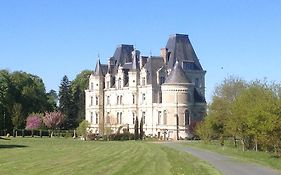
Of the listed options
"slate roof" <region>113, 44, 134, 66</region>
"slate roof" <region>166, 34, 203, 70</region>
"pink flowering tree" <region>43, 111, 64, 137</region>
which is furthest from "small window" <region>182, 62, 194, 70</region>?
"pink flowering tree" <region>43, 111, 64, 137</region>

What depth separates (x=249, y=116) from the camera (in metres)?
38.5

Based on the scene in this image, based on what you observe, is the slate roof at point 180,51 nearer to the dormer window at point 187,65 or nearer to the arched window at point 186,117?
the dormer window at point 187,65

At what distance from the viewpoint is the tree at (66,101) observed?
117938 mm

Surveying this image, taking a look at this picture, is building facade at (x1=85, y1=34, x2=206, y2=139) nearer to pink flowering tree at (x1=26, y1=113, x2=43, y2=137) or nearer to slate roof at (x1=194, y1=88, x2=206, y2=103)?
slate roof at (x1=194, y1=88, x2=206, y2=103)

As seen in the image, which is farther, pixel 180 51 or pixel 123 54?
pixel 123 54

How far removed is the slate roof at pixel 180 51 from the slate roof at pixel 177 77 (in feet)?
17.1

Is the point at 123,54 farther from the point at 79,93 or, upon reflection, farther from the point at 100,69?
the point at 79,93

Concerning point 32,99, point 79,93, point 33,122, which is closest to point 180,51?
point 33,122

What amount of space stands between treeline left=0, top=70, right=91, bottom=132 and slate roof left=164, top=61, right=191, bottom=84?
2733cm

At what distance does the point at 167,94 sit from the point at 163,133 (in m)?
6.82

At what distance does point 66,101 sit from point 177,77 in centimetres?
3822

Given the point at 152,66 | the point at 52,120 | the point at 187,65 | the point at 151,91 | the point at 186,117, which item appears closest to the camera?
the point at 186,117

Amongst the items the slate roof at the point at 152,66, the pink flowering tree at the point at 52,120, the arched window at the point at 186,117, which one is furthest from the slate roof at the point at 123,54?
the arched window at the point at 186,117

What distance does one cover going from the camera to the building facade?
90.4 m
